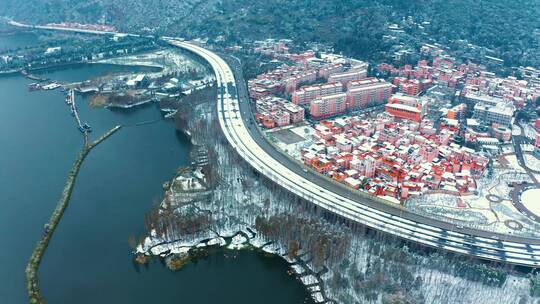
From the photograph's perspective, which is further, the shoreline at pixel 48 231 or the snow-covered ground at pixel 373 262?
the shoreline at pixel 48 231

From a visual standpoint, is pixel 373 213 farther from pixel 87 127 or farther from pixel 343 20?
pixel 343 20

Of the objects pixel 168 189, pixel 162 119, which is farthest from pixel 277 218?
pixel 162 119

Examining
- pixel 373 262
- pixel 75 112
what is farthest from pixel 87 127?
pixel 373 262

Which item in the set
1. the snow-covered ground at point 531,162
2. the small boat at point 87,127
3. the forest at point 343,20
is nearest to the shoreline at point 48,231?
the small boat at point 87,127

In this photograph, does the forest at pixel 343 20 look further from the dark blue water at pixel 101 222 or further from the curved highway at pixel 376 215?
the dark blue water at pixel 101 222

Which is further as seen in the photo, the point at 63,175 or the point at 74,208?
the point at 63,175

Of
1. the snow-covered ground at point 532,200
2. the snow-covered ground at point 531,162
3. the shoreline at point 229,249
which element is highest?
the snow-covered ground at point 531,162

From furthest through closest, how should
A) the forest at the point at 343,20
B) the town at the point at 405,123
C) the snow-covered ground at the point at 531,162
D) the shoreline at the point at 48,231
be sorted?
the forest at the point at 343,20
the snow-covered ground at the point at 531,162
the town at the point at 405,123
the shoreline at the point at 48,231

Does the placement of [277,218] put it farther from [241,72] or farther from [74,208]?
[241,72]
